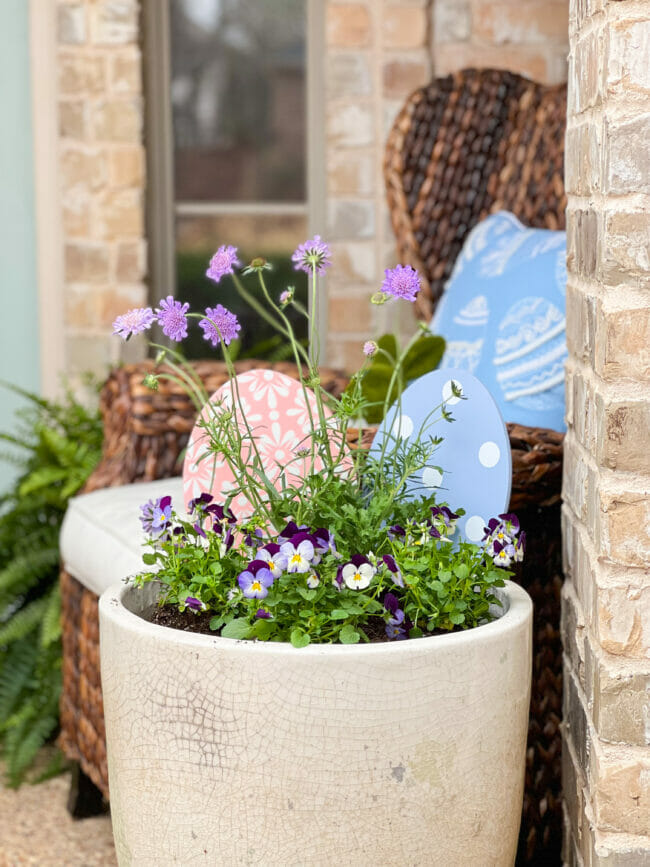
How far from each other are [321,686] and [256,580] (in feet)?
0.38

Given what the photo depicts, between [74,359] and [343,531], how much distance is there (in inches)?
70.1

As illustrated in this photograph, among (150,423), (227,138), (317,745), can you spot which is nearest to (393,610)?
(317,745)

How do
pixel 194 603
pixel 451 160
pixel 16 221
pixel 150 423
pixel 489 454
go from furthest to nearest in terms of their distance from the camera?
pixel 16 221
pixel 451 160
pixel 150 423
pixel 489 454
pixel 194 603

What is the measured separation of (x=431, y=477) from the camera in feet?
4.19

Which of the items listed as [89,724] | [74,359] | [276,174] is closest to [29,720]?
[89,724]

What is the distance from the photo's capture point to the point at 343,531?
1.14 metres

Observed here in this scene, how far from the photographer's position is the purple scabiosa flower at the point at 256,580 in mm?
1040

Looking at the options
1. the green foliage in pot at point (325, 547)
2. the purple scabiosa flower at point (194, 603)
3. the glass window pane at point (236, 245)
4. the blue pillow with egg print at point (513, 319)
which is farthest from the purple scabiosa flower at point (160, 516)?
the glass window pane at point (236, 245)

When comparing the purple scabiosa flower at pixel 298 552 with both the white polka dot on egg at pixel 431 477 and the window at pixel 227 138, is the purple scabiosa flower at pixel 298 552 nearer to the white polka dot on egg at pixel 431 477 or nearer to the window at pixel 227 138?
the white polka dot on egg at pixel 431 477

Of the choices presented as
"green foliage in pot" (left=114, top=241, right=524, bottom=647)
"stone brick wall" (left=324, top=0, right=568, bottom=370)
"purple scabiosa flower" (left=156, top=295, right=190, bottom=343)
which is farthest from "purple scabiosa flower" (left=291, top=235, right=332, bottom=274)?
"stone brick wall" (left=324, top=0, right=568, bottom=370)

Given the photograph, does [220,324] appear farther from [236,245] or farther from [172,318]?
[236,245]

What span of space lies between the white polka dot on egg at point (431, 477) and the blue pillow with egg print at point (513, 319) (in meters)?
0.39

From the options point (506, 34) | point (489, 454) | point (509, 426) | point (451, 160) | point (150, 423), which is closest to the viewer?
point (489, 454)

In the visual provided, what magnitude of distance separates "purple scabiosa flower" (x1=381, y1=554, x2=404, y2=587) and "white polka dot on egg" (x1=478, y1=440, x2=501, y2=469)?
21 centimetres
